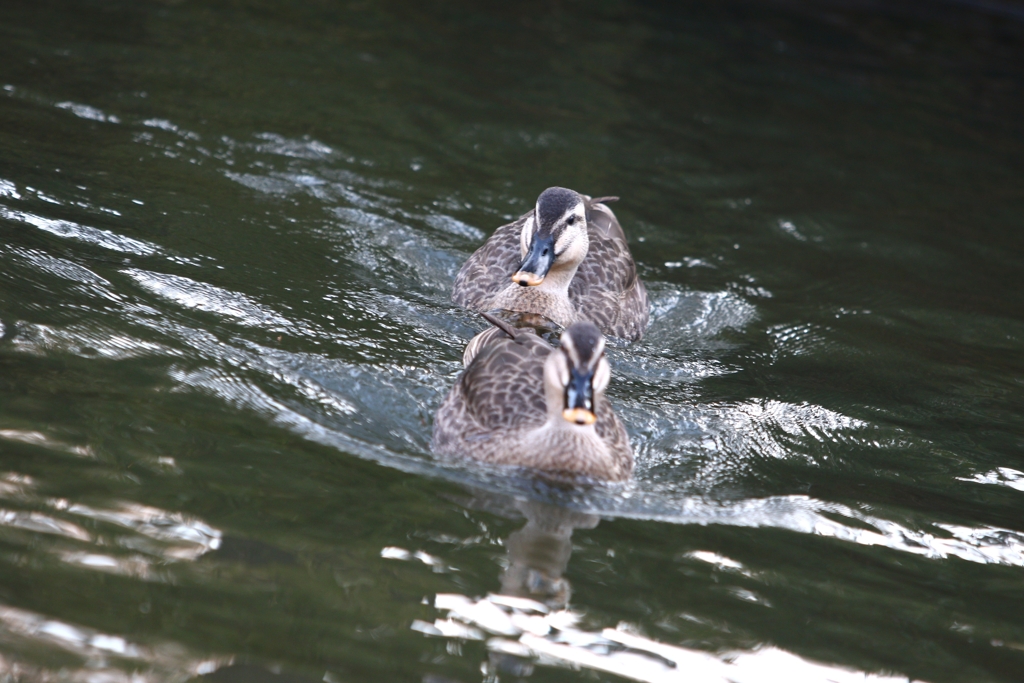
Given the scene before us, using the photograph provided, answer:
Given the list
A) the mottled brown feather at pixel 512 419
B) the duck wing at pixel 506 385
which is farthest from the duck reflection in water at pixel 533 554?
the duck wing at pixel 506 385

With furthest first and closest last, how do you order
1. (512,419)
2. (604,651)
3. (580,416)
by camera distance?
(512,419), (580,416), (604,651)

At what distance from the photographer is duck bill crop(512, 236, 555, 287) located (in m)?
7.55

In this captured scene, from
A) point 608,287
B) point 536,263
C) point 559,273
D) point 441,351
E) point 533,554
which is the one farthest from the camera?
point 608,287

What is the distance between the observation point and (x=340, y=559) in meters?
4.66

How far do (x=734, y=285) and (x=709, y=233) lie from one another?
3.71ft

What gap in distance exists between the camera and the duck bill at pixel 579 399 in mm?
5512

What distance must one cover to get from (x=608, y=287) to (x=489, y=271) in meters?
0.94

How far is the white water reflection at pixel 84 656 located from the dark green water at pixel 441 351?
13mm

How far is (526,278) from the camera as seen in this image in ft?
→ 24.8

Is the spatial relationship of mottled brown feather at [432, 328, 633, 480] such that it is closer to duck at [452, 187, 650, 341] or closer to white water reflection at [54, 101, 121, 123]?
duck at [452, 187, 650, 341]

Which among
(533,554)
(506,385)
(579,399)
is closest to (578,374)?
(579,399)

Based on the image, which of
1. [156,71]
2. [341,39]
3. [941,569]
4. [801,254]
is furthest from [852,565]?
[341,39]

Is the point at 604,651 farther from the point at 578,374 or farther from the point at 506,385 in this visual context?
the point at 506,385

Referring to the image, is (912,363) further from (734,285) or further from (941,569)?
(941,569)
